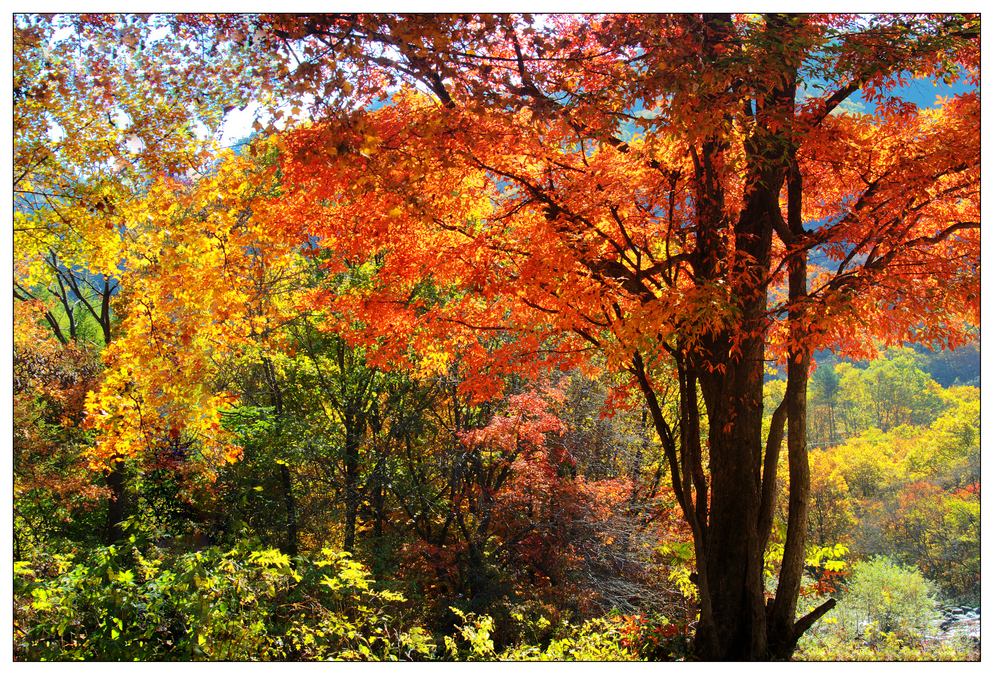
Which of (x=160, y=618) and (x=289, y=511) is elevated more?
(x=289, y=511)

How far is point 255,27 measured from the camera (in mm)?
3793

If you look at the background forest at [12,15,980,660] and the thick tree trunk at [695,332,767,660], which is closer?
the background forest at [12,15,980,660]

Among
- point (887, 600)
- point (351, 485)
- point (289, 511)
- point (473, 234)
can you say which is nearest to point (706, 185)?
point (473, 234)

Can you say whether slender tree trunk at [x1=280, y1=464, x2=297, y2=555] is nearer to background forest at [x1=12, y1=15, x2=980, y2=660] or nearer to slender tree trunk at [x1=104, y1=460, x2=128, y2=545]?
slender tree trunk at [x1=104, y1=460, x2=128, y2=545]

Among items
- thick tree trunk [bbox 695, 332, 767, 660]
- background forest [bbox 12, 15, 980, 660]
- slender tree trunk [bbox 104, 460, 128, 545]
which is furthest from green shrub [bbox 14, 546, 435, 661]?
slender tree trunk [bbox 104, 460, 128, 545]

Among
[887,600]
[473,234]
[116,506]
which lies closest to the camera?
[473,234]

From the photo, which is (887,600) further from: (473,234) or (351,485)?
(473,234)

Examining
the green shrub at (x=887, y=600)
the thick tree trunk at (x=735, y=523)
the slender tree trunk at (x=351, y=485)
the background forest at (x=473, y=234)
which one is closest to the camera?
the background forest at (x=473, y=234)

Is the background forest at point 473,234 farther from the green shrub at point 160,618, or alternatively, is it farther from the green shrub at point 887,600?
the green shrub at point 887,600

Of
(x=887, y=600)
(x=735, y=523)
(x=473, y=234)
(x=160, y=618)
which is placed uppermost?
(x=473, y=234)

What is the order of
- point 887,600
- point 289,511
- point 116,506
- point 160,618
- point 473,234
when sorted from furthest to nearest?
point 887,600 < point 289,511 < point 116,506 < point 473,234 < point 160,618

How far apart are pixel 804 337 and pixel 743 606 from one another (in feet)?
4.86

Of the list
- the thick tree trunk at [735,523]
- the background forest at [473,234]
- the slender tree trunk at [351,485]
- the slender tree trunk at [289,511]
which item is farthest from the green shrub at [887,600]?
the slender tree trunk at [289,511]
